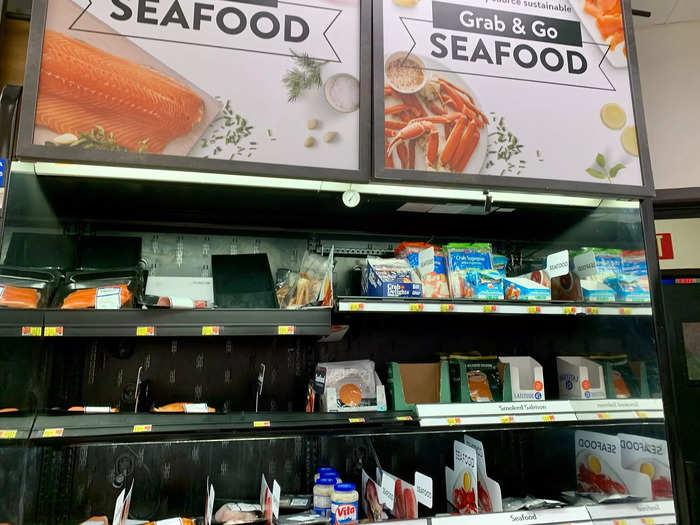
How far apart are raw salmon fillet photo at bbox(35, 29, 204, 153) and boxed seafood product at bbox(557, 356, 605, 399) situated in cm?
208

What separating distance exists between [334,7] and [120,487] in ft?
7.27

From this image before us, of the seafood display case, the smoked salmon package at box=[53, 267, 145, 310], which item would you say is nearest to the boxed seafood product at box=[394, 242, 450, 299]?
the seafood display case

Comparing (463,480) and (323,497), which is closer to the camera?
(323,497)

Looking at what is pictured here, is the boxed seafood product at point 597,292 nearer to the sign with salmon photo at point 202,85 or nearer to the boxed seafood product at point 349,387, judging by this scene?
the boxed seafood product at point 349,387

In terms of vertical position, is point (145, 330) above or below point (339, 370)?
above

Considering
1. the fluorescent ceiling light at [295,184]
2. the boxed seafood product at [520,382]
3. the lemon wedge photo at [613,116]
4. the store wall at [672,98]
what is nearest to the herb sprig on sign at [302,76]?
the fluorescent ceiling light at [295,184]

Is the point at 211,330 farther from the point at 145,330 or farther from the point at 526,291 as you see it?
the point at 526,291

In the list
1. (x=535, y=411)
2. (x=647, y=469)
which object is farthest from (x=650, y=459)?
(x=535, y=411)

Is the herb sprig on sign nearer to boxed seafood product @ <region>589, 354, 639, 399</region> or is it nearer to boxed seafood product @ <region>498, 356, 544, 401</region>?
boxed seafood product @ <region>498, 356, 544, 401</region>

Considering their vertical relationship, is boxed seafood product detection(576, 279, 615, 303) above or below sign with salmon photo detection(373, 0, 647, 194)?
below

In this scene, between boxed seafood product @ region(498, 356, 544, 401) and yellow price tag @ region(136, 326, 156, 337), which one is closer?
yellow price tag @ region(136, 326, 156, 337)

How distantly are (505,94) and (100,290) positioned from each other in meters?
1.84

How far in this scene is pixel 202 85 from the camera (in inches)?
72.7

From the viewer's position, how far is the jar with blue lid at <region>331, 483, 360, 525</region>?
6.33 ft
